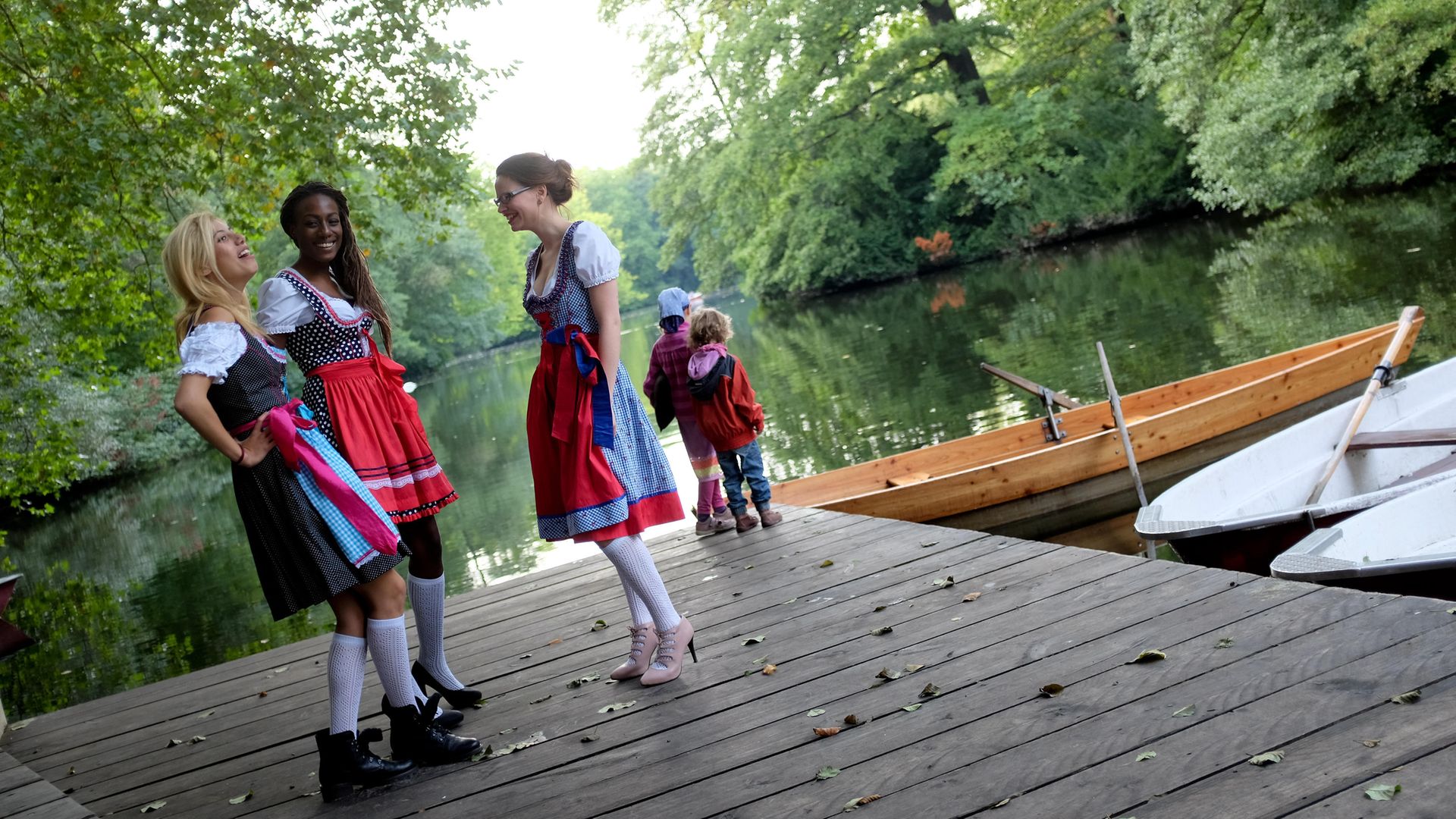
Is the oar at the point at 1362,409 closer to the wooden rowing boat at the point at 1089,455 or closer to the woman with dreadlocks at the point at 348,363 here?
the wooden rowing boat at the point at 1089,455

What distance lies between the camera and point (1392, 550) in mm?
4824

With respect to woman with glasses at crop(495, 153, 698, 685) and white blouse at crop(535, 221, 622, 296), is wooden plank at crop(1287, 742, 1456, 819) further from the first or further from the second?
white blouse at crop(535, 221, 622, 296)

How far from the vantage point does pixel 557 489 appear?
3668 millimetres

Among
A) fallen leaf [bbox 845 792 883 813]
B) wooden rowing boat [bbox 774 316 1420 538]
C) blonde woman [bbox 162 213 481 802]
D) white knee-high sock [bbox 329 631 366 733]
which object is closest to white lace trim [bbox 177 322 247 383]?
blonde woman [bbox 162 213 481 802]

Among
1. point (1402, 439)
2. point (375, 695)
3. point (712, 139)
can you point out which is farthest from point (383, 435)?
point (712, 139)

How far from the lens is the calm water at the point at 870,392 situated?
10.8 m

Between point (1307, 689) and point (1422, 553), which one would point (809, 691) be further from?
point (1422, 553)

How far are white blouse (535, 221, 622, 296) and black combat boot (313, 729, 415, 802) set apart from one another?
1.41 metres

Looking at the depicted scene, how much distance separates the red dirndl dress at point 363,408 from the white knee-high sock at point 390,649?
0.30m

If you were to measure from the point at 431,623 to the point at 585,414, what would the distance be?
81cm

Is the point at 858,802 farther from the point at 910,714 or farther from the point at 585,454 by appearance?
the point at 585,454

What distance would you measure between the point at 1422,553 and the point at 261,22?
304 inches

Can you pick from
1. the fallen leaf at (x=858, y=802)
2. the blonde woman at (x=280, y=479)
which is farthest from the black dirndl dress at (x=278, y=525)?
the fallen leaf at (x=858, y=802)

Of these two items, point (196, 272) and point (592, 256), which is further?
point (592, 256)
